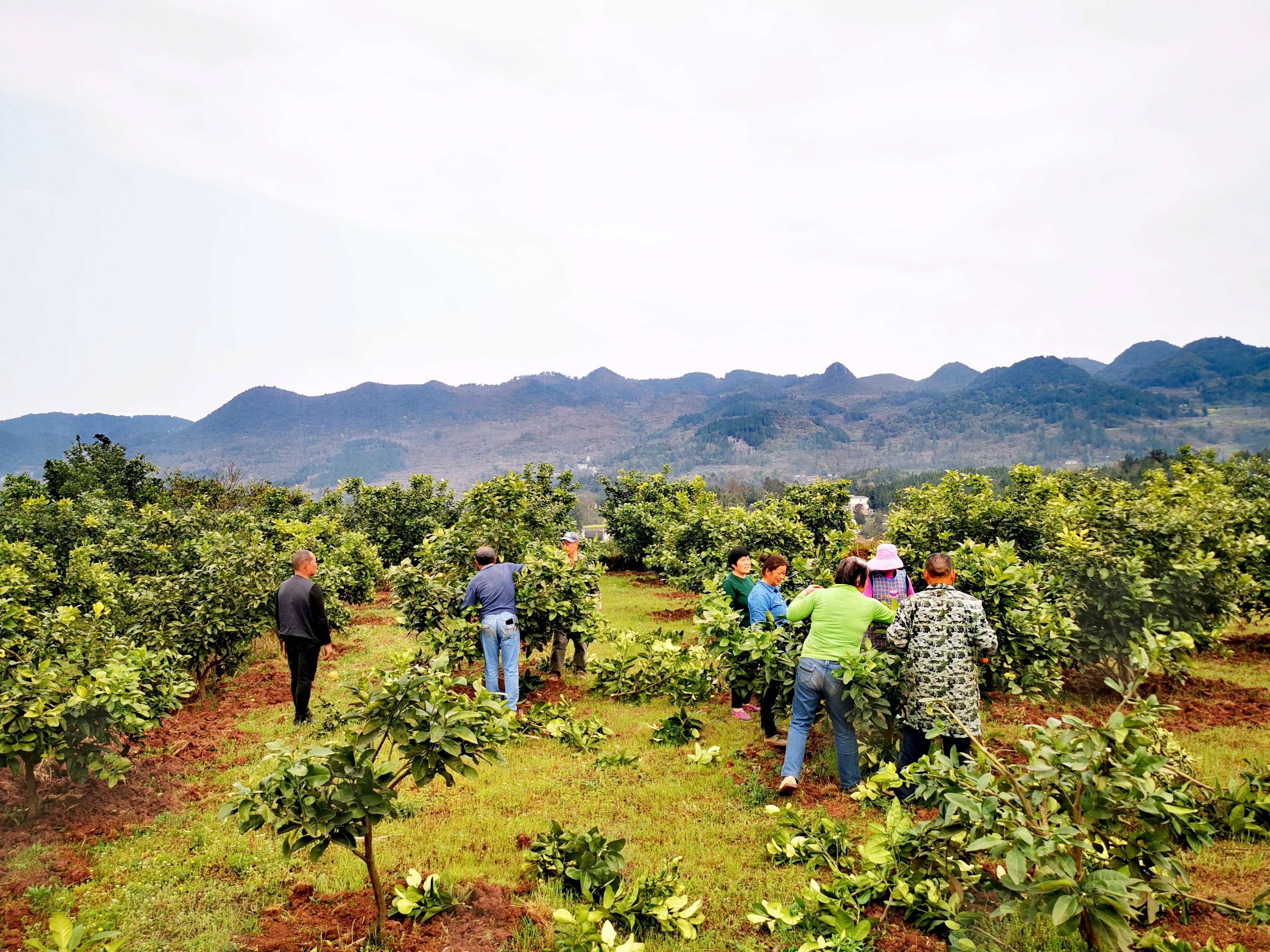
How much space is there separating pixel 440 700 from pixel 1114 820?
355 centimetres

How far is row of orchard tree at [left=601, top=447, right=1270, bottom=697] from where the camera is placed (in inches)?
254

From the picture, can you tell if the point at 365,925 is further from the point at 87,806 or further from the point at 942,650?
the point at 942,650

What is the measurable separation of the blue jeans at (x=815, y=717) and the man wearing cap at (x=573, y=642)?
162 inches

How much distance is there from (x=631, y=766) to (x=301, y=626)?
13.7 ft

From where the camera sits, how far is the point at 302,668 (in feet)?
24.3

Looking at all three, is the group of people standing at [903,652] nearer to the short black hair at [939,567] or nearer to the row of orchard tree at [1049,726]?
the short black hair at [939,567]

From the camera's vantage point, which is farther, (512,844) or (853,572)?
(853,572)

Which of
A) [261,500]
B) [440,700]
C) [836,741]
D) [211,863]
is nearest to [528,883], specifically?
[440,700]

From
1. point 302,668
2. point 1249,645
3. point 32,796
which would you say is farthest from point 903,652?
point 1249,645

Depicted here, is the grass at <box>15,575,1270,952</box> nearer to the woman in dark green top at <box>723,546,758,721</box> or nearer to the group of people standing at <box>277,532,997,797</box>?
the group of people standing at <box>277,532,997,797</box>

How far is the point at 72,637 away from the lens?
256 inches

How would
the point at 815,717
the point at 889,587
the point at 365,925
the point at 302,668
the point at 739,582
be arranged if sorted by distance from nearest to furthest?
the point at 365,925, the point at 815,717, the point at 889,587, the point at 302,668, the point at 739,582

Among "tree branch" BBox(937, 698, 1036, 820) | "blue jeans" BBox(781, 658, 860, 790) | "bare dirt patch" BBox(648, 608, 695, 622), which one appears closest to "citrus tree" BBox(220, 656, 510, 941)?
"tree branch" BBox(937, 698, 1036, 820)

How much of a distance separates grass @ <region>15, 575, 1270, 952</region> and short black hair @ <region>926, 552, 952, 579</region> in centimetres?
221
